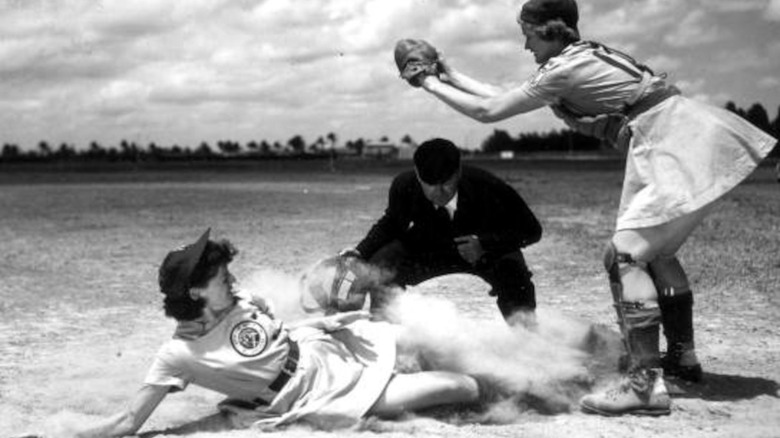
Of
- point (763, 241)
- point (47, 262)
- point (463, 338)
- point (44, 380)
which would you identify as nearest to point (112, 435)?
point (44, 380)

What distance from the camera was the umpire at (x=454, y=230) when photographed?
516 cm

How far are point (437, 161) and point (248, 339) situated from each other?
1556 millimetres

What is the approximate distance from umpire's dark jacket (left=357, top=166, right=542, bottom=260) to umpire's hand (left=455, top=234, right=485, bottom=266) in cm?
6

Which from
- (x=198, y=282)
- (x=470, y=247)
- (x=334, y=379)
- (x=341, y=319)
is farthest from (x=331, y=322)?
(x=470, y=247)

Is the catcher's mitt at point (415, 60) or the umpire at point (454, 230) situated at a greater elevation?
the catcher's mitt at point (415, 60)

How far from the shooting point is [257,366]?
415 centimetres

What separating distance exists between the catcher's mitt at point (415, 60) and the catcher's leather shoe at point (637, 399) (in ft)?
5.83

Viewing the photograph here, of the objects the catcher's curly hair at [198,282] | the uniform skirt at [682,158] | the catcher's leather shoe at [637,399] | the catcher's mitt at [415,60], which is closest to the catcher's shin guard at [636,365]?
the catcher's leather shoe at [637,399]

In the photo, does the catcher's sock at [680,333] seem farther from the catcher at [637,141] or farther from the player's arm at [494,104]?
the player's arm at [494,104]

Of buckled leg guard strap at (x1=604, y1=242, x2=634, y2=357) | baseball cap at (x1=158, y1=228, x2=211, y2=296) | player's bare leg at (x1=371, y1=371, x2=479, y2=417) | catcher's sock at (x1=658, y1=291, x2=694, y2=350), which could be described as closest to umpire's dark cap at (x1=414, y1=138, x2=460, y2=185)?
buckled leg guard strap at (x1=604, y1=242, x2=634, y2=357)

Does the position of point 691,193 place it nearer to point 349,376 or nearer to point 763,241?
point 349,376

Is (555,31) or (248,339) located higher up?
(555,31)

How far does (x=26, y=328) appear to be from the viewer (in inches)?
273

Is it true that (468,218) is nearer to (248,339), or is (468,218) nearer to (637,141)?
(637,141)
